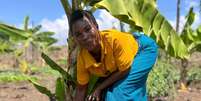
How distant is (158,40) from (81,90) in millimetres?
1586

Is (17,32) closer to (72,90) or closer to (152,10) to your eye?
(72,90)

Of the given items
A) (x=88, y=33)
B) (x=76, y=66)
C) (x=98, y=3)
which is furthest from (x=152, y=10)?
(x=88, y=33)

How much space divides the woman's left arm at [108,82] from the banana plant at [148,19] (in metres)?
0.86

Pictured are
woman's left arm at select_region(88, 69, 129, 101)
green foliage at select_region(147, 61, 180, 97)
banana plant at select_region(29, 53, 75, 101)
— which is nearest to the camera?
woman's left arm at select_region(88, 69, 129, 101)

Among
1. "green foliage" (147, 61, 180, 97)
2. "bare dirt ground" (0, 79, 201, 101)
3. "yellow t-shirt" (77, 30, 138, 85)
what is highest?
"yellow t-shirt" (77, 30, 138, 85)

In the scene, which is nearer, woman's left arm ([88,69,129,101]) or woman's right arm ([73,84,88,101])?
woman's left arm ([88,69,129,101])

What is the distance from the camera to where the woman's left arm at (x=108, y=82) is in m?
Answer: 4.37

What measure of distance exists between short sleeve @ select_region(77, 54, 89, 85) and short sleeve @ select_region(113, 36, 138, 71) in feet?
0.97

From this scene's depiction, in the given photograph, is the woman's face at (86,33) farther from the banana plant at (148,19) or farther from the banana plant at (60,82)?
the banana plant at (148,19)

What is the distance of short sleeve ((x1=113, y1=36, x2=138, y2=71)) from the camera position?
168 inches

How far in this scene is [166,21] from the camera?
603 cm

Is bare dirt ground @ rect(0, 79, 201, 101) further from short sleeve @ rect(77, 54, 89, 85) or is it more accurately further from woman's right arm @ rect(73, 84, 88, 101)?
short sleeve @ rect(77, 54, 89, 85)

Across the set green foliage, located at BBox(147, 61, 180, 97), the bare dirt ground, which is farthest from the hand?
the bare dirt ground

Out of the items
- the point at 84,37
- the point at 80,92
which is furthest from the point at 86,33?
the point at 80,92
